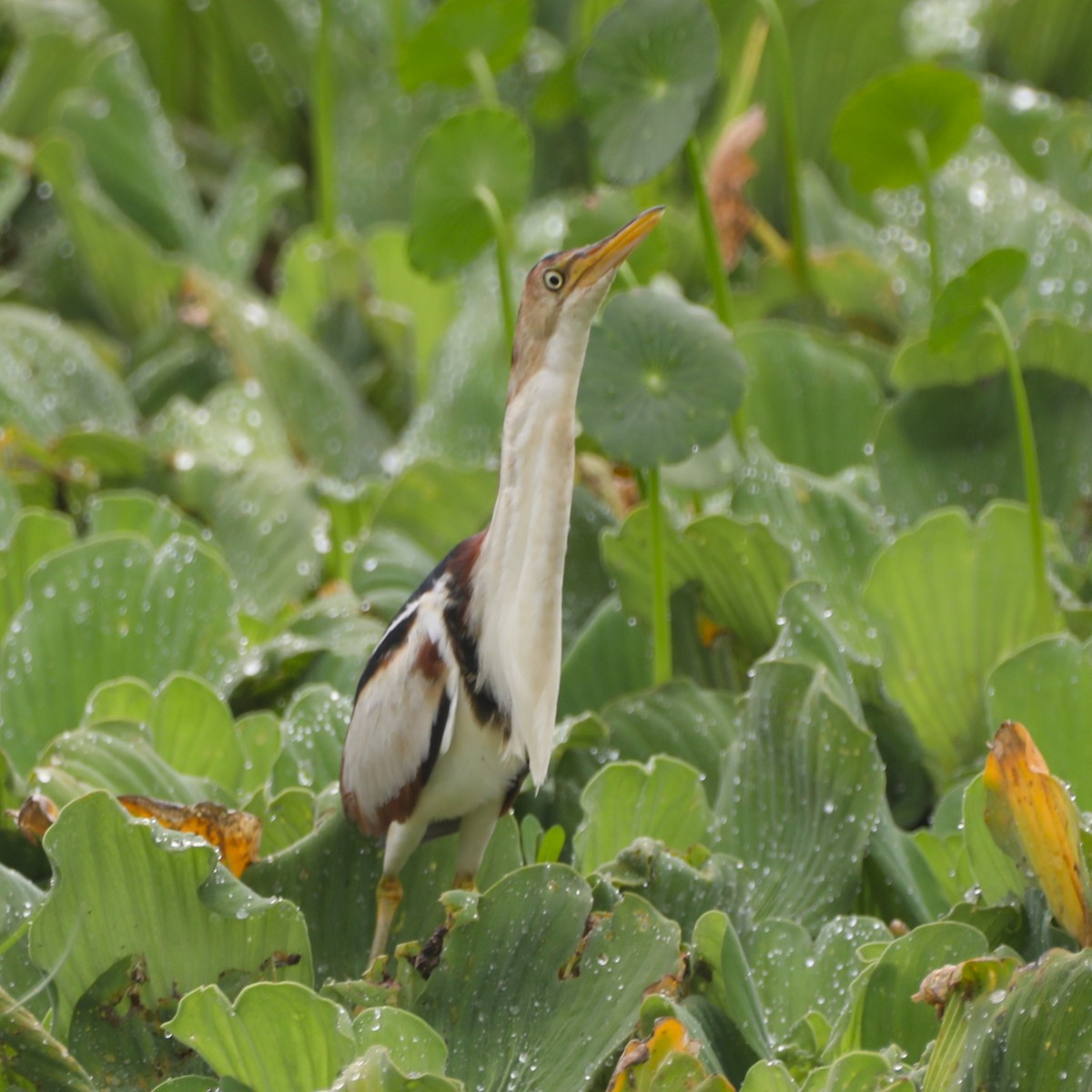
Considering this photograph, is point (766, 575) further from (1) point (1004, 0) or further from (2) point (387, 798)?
(1) point (1004, 0)

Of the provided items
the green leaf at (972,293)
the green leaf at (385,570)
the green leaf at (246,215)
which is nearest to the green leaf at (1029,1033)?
the green leaf at (972,293)

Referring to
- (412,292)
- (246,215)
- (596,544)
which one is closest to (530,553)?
(596,544)

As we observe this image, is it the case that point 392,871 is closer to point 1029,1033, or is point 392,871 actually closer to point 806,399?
point 1029,1033

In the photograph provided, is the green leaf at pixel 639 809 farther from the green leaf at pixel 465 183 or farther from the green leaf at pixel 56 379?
the green leaf at pixel 56 379

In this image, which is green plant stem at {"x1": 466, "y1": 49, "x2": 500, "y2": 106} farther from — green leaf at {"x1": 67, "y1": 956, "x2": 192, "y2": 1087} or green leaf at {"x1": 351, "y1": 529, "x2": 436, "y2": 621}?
green leaf at {"x1": 67, "y1": 956, "x2": 192, "y2": 1087}

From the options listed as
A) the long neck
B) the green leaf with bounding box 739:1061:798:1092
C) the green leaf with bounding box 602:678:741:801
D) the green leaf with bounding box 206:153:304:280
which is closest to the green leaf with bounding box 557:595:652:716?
the green leaf with bounding box 602:678:741:801
